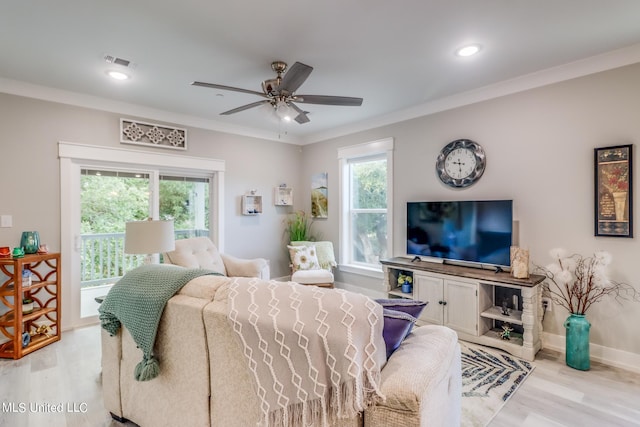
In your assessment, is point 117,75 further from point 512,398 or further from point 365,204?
point 512,398

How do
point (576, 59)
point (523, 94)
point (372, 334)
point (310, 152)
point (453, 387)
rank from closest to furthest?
point (372, 334)
point (453, 387)
point (576, 59)
point (523, 94)
point (310, 152)

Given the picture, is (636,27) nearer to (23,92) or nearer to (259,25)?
(259,25)

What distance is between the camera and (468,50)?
2500 mm

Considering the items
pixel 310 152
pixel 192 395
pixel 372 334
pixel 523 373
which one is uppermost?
pixel 310 152

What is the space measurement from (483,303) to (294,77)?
2653 mm

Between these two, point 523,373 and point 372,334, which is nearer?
point 372,334

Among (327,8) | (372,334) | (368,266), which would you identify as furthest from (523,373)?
(327,8)

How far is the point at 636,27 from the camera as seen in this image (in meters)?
2.20

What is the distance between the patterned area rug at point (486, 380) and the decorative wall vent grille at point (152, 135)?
4.04 metres

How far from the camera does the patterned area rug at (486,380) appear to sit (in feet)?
6.68

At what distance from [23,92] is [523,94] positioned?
4867 mm

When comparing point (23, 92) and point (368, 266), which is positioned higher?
point (23, 92)

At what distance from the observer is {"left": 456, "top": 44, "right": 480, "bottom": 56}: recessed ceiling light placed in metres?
2.44

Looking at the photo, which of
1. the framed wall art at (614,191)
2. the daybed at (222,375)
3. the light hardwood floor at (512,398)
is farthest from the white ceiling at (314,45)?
the light hardwood floor at (512,398)
